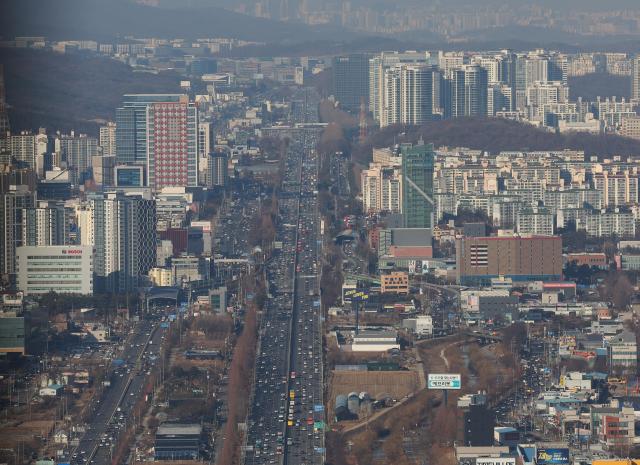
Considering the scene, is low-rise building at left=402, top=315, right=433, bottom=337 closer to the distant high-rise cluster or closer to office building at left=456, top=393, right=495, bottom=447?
office building at left=456, top=393, right=495, bottom=447

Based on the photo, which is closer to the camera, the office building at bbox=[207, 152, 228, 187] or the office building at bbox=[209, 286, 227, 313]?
the office building at bbox=[209, 286, 227, 313]

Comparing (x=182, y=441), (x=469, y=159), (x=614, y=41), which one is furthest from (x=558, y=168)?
(x=614, y=41)

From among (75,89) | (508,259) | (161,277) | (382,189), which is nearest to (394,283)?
(508,259)

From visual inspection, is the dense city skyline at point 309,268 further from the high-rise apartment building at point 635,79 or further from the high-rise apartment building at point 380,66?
the high-rise apartment building at point 635,79

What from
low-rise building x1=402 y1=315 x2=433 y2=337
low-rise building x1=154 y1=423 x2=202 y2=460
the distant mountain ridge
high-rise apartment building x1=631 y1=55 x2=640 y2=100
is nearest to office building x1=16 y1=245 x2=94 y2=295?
low-rise building x1=402 y1=315 x2=433 y2=337

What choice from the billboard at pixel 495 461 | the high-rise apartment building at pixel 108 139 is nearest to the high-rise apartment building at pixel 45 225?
the billboard at pixel 495 461

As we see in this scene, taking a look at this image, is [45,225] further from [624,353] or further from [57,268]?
[624,353]
